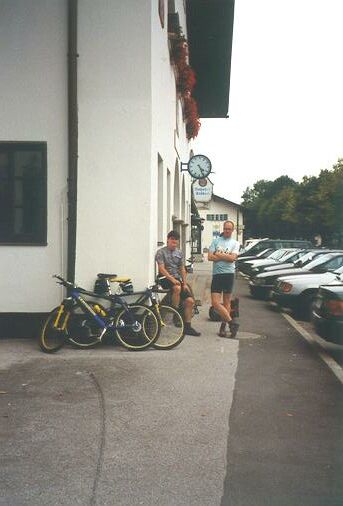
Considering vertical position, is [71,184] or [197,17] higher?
[197,17]

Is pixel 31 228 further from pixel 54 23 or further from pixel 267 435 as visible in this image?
pixel 267 435

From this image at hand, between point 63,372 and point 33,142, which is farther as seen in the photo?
point 33,142

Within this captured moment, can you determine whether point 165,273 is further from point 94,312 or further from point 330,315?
point 330,315

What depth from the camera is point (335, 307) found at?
876 centimetres

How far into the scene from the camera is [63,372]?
740 centimetres

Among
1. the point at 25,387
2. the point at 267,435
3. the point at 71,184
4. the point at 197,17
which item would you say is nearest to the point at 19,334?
the point at 71,184

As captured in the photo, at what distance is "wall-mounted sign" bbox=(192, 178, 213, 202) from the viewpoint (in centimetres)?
2597

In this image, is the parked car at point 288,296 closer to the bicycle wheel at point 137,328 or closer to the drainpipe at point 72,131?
the bicycle wheel at point 137,328

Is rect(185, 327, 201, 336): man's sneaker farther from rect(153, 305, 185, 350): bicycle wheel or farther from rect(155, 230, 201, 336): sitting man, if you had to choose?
rect(153, 305, 185, 350): bicycle wheel

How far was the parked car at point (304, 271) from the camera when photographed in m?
15.5

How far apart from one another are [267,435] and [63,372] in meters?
2.98

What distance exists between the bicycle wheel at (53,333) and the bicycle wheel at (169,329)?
1.31m

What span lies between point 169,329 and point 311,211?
59.7m

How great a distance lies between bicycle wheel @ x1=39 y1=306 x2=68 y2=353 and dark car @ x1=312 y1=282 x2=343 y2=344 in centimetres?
353
